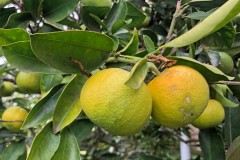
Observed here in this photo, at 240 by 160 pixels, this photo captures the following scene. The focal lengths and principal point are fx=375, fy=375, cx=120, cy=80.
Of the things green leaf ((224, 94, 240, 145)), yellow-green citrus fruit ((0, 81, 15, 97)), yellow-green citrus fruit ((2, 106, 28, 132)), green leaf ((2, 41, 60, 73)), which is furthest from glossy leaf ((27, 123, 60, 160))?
yellow-green citrus fruit ((0, 81, 15, 97))

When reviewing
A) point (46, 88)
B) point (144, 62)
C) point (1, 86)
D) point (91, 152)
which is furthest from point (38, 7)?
point (91, 152)

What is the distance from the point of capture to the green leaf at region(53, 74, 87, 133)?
775 mm

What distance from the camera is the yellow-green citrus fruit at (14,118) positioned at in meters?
1.29

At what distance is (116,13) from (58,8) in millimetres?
154

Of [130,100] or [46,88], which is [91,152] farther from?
[130,100]

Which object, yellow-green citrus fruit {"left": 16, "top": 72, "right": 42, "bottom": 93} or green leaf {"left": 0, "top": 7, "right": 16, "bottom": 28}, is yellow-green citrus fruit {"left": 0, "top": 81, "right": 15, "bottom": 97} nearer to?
yellow-green citrus fruit {"left": 16, "top": 72, "right": 42, "bottom": 93}

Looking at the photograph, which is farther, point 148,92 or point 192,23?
point 192,23

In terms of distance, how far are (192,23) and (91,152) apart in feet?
3.80

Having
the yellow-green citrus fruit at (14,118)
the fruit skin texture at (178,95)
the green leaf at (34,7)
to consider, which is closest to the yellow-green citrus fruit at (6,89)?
the yellow-green citrus fruit at (14,118)

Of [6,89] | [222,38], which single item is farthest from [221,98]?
[6,89]

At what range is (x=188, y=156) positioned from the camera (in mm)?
1930

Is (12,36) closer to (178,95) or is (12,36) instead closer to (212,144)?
(178,95)

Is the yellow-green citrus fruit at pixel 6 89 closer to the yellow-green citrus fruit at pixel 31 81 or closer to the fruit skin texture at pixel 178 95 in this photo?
the yellow-green citrus fruit at pixel 31 81

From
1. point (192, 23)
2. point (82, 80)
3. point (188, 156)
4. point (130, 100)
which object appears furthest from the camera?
point (188, 156)
